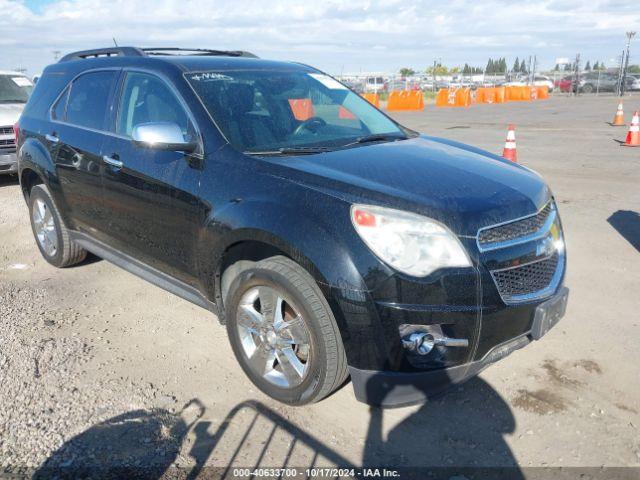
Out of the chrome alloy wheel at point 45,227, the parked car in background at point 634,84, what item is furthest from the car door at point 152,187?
the parked car in background at point 634,84

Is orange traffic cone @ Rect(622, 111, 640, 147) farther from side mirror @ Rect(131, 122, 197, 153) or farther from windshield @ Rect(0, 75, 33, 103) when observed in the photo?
windshield @ Rect(0, 75, 33, 103)

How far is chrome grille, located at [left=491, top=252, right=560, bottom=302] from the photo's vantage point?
2770 mm

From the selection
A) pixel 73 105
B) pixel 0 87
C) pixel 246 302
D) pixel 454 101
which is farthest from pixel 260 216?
pixel 454 101

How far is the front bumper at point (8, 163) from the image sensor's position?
29.2 ft

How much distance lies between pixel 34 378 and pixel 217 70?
227cm

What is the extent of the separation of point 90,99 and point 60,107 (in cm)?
55

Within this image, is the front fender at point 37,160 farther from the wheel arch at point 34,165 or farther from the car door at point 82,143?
the car door at point 82,143

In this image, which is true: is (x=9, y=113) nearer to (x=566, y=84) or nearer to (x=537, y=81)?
(x=566, y=84)

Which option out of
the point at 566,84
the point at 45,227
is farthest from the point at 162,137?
the point at 566,84

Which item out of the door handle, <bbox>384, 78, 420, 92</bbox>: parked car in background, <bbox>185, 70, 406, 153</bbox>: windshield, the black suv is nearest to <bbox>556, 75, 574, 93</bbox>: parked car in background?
<bbox>384, 78, 420, 92</bbox>: parked car in background

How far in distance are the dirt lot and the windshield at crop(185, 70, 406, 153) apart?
1.45 meters

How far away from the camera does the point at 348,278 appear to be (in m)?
2.63

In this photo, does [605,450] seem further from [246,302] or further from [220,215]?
[220,215]

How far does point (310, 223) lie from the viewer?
2.78 m
